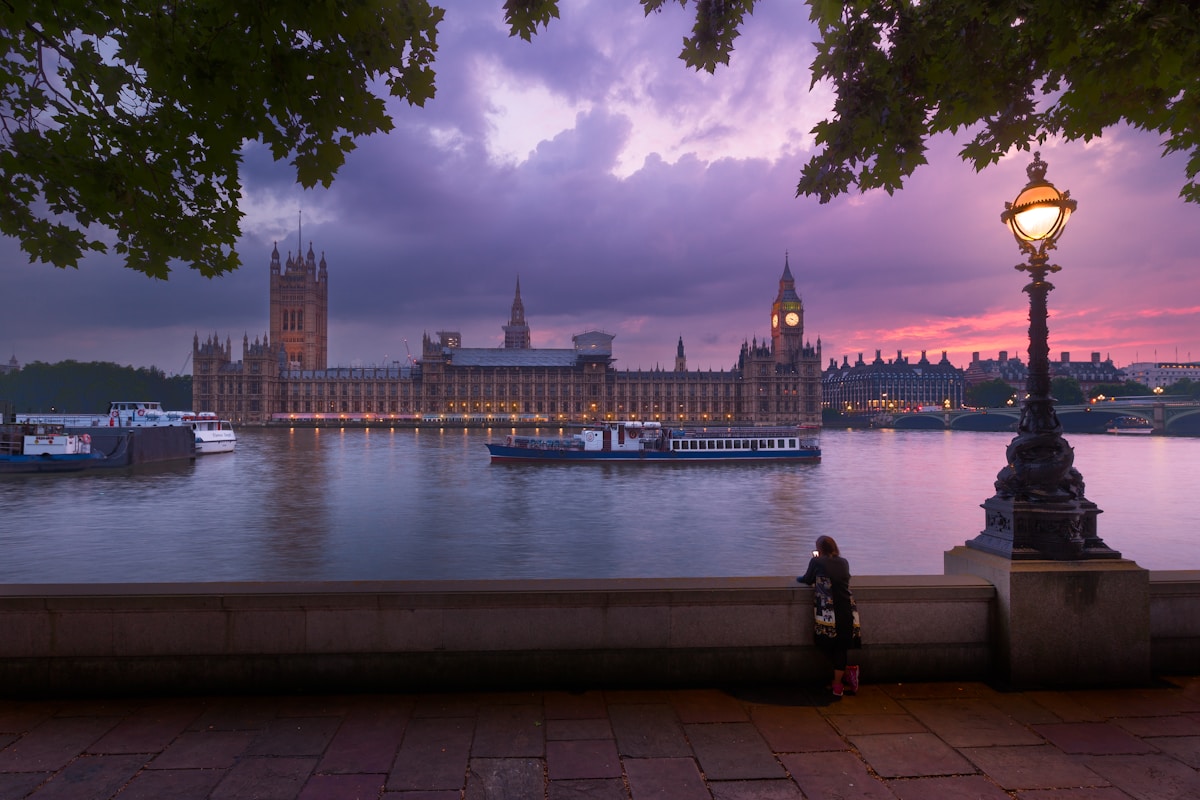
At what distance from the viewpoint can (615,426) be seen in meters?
57.6

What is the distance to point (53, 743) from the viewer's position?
4109 millimetres

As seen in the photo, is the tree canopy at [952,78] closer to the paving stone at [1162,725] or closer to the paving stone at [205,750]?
the paving stone at [1162,725]

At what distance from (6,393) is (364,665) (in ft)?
543

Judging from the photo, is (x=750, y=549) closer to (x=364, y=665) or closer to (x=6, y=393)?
(x=364, y=665)

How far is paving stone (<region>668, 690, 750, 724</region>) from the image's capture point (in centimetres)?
460

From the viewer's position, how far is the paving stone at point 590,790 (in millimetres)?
3680

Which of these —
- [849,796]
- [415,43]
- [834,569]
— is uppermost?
[415,43]

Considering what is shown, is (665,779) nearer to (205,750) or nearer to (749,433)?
(205,750)

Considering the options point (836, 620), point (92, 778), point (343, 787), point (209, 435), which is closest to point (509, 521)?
point (836, 620)

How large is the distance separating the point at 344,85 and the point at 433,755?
4.30 metres

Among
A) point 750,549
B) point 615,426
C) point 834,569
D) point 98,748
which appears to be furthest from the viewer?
point 615,426

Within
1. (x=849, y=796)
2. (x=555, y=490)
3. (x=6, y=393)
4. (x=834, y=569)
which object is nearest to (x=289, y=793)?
(x=849, y=796)

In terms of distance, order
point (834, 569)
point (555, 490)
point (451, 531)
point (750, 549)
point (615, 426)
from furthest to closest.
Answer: point (615, 426)
point (555, 490)
point (451, 531)
point (750, 549)
point (834, 569)

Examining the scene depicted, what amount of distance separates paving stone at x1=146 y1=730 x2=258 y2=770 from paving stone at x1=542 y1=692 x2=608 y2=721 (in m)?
1.87
